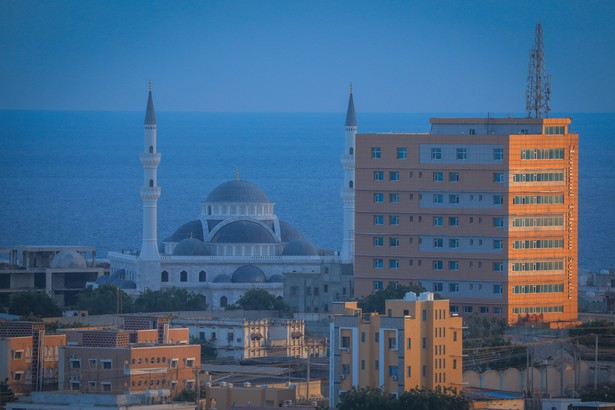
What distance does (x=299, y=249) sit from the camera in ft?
384

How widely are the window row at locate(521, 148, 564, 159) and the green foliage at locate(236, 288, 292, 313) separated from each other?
52.6 ft

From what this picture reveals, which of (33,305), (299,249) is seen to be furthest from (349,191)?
(33,305)

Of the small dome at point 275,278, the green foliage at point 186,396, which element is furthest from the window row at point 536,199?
the small dome at point 275,278

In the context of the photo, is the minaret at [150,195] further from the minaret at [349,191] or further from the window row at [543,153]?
the window row at [543,153]

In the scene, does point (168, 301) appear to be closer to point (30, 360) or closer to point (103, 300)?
point (103, 300)

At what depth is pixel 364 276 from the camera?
90188 millimetres

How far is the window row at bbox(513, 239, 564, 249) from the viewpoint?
87.6 metres

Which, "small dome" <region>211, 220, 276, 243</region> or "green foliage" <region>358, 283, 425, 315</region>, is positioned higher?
"small dome" <region>211, 220, 276, 243</region>

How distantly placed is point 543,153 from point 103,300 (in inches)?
866

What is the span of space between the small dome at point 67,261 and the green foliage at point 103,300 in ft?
33.1

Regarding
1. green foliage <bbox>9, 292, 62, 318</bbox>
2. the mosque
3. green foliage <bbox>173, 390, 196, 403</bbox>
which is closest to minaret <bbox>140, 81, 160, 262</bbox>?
the mosque

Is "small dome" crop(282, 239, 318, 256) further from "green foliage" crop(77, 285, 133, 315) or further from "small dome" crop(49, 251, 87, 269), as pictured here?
"green foliage" crop(77, 285, 133, 315)

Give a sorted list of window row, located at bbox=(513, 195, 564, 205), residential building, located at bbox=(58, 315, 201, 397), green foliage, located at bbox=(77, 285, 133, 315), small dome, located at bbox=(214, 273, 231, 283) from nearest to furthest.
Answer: residential building, located at bbox=(58, 315, 201, 397) → window row, located at bbox=(513, 195, 564, 205) → green foliage, located at bbox=(77, 285, 133, 315) → small dome, located at bbox=(214, 273, 231, 283)

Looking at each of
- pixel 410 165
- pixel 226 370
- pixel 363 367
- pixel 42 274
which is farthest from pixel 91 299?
pixel 363 367
